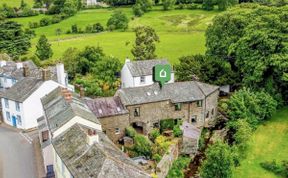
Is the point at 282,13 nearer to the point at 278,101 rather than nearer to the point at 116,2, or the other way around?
the point at 278,101

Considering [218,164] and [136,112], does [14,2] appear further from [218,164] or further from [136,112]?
[218,164]

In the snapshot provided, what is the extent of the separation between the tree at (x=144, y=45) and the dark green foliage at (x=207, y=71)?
16480 mm

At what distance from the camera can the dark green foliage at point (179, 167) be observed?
48.8 m

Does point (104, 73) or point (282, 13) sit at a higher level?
point (282, 13)

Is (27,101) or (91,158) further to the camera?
(27,101)

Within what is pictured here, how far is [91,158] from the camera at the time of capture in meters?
36.8

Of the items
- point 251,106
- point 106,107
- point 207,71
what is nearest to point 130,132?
point 106,107

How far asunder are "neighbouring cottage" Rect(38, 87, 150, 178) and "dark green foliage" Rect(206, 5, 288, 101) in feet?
96.9

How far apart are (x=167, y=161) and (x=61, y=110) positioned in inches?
549

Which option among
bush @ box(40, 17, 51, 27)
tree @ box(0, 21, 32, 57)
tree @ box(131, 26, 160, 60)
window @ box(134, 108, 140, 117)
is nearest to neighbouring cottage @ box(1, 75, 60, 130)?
window @ box(134, 108, 140, 117)

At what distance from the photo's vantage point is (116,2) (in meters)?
160

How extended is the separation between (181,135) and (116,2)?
112m

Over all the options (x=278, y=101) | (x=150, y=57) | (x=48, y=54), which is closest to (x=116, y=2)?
(x=48, y=54)

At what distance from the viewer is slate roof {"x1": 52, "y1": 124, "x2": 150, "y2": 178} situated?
3481 cm
